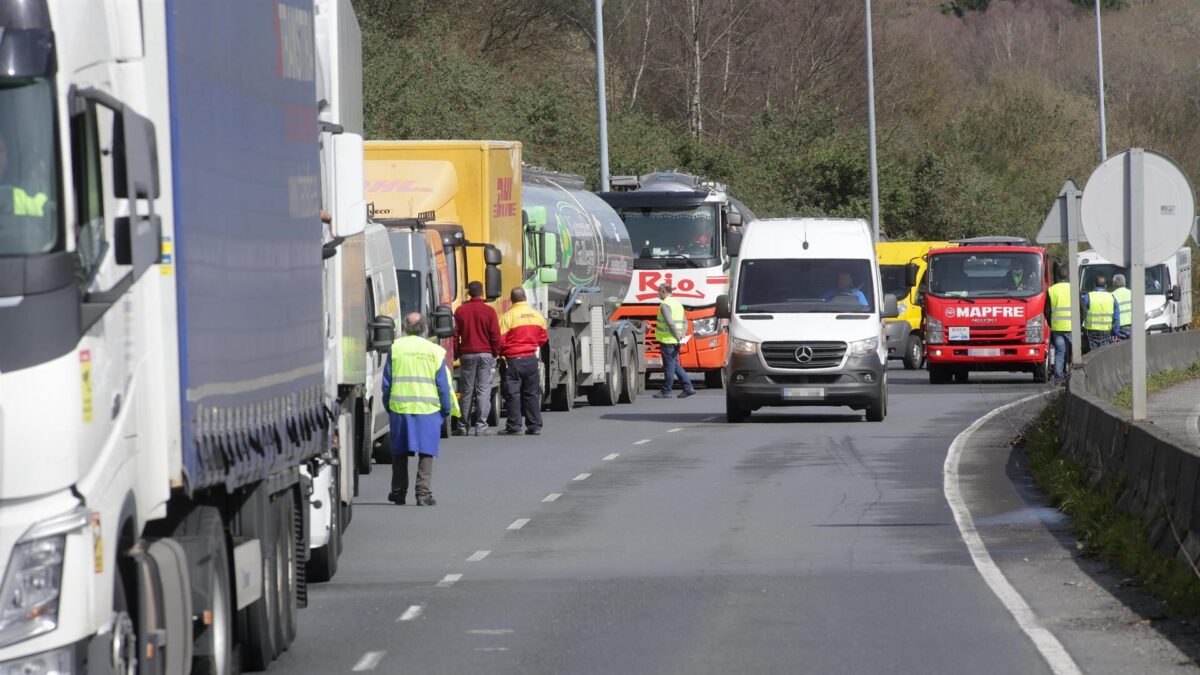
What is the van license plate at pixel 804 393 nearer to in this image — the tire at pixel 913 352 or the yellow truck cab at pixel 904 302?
the yellow truck cab at pixel 904 302

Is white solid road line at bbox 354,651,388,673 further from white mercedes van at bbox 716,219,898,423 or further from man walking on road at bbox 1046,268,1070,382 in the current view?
man walking on road at bbox 1046,268,1070,382

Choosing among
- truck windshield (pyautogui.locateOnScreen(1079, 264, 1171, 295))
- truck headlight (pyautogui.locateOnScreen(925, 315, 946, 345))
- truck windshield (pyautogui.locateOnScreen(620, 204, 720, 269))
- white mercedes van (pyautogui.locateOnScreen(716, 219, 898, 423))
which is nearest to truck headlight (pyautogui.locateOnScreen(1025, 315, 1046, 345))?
truck headlight (pyautogui.locateOnScreen(925, 315, 946, 345))

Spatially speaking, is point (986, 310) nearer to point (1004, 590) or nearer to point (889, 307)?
point (889, 307)

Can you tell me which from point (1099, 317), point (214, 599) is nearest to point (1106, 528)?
point (214, 599)

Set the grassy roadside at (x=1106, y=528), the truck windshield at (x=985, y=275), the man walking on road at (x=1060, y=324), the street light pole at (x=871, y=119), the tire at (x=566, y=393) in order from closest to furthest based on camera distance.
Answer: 1. the grassy roadside at (x=1106, y=528)
2. the tire at (x=566, y=393)
3. the man walking on road at (x=1060, y=324)
4. the truck windshield at (x=985, y=275)
5. the street light pole at (x=871, y=119)

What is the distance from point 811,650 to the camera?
992 centimetres

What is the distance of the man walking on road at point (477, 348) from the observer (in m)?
25.0

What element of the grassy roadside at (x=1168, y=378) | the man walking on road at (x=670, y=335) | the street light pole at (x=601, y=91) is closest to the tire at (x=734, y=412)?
the grassy roadside at (x=1168, y=378)

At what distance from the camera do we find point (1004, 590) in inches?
468

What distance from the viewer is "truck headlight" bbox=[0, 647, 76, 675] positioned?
5.93 m

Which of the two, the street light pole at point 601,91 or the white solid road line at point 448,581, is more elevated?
the street light pole at point 601,91

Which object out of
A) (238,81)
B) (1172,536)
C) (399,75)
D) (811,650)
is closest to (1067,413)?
(1172,536)

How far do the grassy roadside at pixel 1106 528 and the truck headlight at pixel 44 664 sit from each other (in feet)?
20.5

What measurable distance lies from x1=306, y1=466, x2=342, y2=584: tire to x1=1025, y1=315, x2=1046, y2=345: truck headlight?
2637 centimetres
